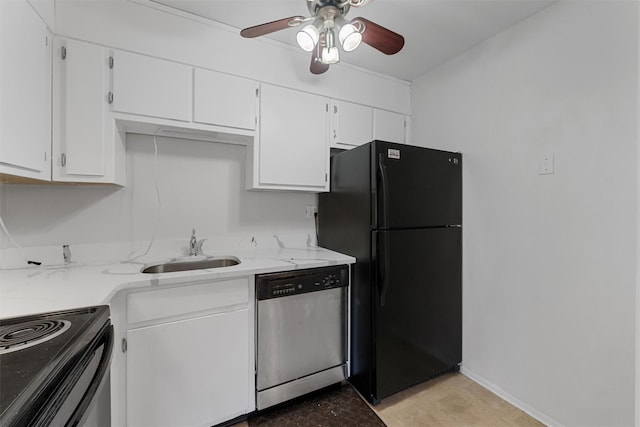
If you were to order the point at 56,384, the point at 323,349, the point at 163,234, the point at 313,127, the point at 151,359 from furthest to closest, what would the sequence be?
the point at 313,127, the point at 163,234, the point at 323,349, the point at 151,359, the point at 56,384

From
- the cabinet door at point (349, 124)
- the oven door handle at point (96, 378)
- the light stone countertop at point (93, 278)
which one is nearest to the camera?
the oven door handle at point (96, 378)

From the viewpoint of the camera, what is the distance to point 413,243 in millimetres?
1764

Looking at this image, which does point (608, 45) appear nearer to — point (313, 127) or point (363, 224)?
point (363, 224)

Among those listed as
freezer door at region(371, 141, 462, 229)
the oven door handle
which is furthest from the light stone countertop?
freezer door at region(371, 141, 462, 229)

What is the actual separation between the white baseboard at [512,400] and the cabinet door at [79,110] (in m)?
2.76

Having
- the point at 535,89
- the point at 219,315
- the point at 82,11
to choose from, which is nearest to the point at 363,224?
the point at 219,315

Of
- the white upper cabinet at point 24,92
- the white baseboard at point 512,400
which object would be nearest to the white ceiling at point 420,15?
the white upper cabinet at point 24,92

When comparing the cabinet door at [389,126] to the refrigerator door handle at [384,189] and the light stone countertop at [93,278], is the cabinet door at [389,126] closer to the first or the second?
the refrigerator door handle at [384,189]

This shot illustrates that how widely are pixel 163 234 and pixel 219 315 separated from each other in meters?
0.80

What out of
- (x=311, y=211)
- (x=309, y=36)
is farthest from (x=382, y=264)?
(x=309, y=36)

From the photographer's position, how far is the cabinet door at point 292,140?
187 cm

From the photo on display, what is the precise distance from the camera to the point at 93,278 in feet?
4.19

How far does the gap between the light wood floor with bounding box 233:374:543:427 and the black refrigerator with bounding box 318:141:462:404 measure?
10cm

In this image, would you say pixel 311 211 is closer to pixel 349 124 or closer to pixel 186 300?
pixel 349 124
